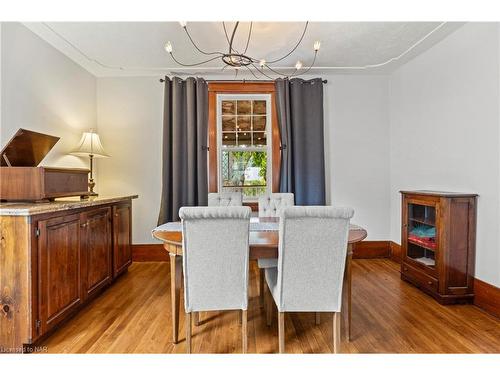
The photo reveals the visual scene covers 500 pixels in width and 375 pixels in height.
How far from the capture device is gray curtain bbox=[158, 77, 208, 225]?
381cm

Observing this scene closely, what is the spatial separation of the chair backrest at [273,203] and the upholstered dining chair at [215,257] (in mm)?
1381

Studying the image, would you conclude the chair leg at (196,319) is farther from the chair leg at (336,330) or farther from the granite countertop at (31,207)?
the granite countertop at (31,207)

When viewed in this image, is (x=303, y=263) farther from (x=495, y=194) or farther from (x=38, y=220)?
(x=495, y=194)

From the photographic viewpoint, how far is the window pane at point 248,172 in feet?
13.5

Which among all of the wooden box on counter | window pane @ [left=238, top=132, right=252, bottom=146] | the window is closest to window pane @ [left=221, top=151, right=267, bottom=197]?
the window

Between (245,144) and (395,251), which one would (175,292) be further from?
(395,251)

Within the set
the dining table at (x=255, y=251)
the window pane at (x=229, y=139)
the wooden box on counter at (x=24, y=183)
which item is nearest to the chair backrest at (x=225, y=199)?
the dining table at (x=255, y=251)

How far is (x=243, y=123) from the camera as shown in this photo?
4102 mm

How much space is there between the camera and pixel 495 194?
2426mm

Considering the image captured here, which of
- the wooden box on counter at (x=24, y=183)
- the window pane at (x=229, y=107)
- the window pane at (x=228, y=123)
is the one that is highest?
the window pane at (x=229, y=107)

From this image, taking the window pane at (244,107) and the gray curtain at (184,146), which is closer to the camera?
the gray curtain at (184,146)

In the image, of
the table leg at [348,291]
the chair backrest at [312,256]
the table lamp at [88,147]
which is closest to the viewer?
the chair backrest at [312,256]

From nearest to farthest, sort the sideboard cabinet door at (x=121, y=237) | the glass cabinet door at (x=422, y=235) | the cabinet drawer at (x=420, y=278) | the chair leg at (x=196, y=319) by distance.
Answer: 1. the chair leg at (x=196, y=319)
2. the cabinet drawer at (x=420, y=278)
3. the glass cabinet door at (x=422, y=235)
4. the sideboard cabinet door at (x=121, y=237)
